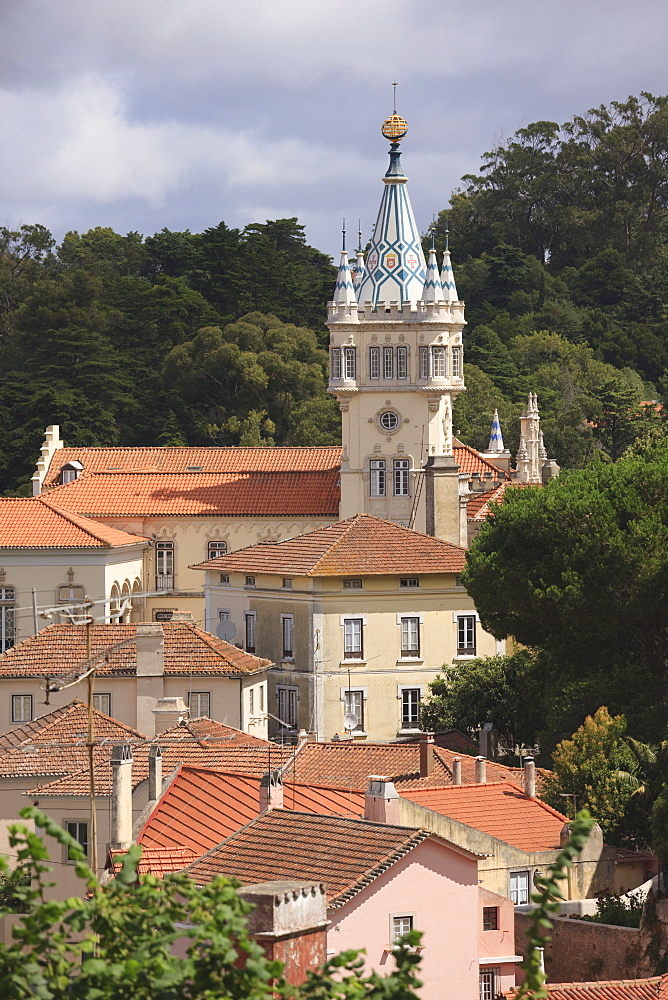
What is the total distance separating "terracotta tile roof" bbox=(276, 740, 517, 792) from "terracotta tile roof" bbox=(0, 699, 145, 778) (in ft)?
12.8

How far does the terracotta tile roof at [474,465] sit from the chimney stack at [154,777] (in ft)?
140

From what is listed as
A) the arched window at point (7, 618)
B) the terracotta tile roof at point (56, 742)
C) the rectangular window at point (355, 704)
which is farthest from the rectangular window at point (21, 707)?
the arched window at point (7, 618)

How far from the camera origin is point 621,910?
4041 cm

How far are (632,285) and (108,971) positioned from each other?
120 metres

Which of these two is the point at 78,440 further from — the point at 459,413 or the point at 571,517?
the point at 571,517

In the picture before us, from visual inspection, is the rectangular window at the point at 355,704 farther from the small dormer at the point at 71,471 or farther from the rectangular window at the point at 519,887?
the rectangular window at the point at 519,887

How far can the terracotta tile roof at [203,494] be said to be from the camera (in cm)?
7869

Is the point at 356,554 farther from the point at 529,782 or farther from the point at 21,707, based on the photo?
the point at 529,782

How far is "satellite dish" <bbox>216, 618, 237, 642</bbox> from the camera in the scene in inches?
2675

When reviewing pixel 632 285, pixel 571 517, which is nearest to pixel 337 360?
pixel 571 517

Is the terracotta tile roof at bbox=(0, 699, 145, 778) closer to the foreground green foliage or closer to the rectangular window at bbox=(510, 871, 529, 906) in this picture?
the rectangular window at bbox=(510, 871, 529, 906)

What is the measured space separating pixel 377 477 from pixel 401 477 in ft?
2.61

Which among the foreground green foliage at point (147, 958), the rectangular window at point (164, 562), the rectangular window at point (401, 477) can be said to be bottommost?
the foreground green foliage at point (147, 958)

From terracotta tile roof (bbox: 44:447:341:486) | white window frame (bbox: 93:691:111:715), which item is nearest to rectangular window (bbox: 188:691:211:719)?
white window frame (bbox: 93:691:111:715)
